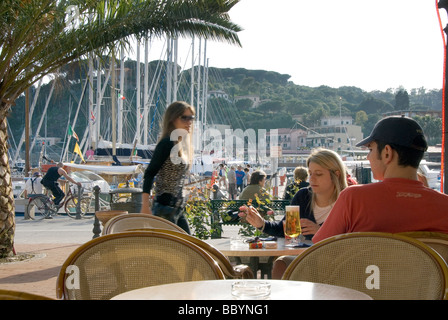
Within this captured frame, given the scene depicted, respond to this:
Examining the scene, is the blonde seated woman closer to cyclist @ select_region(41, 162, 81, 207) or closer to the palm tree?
the palm tree

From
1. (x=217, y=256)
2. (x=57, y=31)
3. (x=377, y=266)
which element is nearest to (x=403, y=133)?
(x=377, y=266)

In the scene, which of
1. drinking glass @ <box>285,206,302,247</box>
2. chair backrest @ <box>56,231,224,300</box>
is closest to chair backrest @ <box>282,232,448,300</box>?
chair backrest @ <box>56,231,224,300</box>

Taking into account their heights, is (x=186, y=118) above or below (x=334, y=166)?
above

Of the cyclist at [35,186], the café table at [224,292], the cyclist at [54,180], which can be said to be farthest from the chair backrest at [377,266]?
the cyclist at [35,186]

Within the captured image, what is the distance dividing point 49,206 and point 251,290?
17117 mm

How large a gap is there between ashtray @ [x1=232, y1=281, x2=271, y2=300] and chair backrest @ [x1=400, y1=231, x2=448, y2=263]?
972 mm

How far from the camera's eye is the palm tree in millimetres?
8547

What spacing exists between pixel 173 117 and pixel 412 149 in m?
2.48

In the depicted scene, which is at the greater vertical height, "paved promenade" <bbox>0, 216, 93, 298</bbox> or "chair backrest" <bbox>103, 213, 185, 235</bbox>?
"chair backrest" <bbox>103, 213, 185, 235</bbox>

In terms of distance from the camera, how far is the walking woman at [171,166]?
16.5 ft

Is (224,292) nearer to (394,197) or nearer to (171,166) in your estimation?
(394,197)

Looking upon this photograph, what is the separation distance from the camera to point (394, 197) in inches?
116

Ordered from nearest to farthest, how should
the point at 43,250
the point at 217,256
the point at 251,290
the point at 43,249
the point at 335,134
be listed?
the point at 251,290 → the point at 217,256 → the point at 43,250 → the point at 43,249 → the point at 335,134
